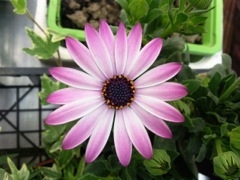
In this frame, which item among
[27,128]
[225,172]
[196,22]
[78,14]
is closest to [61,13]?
[78,14]

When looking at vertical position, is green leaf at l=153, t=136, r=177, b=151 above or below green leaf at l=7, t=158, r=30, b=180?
above

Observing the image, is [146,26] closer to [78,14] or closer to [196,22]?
[196,22]

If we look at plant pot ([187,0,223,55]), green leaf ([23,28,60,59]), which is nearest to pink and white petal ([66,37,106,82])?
green leaf ([23,28,60,59])

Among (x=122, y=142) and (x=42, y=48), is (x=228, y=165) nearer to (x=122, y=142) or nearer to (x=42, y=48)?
(x=122, y=142)

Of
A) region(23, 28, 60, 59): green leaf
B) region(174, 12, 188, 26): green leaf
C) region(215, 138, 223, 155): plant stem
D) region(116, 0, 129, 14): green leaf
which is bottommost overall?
region(215, 138, 223, 155): plant stem

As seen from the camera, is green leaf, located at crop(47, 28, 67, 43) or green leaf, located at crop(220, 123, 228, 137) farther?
green leaf, located at crop(47, 28, 67, 43)

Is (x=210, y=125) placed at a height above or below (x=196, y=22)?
below

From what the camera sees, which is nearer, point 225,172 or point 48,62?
point 225,172

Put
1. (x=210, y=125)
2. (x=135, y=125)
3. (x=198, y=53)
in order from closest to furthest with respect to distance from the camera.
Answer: (x=135, y=125), (x=210, y=125), (x=198, y=53)

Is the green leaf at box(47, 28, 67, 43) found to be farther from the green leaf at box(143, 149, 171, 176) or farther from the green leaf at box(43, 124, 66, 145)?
the green leaf at box(143, 149, 171, 176)
